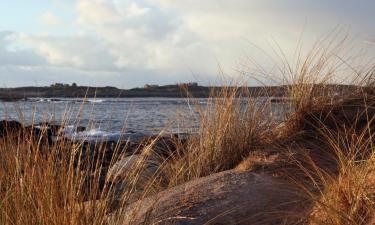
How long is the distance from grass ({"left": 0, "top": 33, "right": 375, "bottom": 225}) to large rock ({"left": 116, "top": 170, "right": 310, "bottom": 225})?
13cm

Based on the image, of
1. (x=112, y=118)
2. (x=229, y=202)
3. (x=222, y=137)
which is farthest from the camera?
(x=112, y=118)

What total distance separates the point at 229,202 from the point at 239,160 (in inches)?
64.1

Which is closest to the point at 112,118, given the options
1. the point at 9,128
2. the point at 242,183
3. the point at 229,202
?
the point at 9,128

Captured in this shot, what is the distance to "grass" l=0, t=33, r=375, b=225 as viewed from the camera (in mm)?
3207

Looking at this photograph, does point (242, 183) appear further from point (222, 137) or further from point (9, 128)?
point (9, 128)

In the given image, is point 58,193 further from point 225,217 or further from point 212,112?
point 212,112

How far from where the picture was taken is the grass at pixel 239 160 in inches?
126

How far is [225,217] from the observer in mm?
3898

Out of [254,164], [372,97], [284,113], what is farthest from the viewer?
[284,113]

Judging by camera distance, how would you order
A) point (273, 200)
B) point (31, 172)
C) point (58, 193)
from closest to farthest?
point (58, 193) → point (31, 172) → point (273, 200)

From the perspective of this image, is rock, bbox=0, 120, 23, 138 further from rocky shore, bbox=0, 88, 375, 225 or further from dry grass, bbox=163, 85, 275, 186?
dry grass, bbox=163, 85, 275, 186

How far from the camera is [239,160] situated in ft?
18.9

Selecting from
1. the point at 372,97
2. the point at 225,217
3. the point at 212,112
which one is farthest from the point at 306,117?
the point at 225,217

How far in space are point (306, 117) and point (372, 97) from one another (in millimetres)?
728
